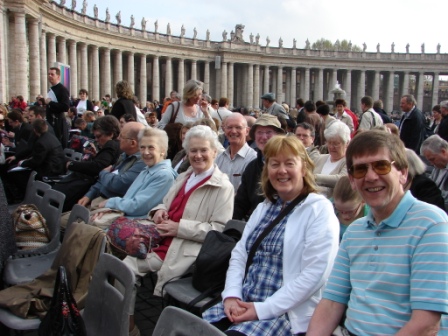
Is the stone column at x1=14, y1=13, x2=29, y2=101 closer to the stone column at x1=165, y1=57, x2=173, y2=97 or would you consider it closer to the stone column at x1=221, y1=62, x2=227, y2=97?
the stone column at x1=165, y1=57, x2=173, y2=97

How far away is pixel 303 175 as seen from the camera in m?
3.55

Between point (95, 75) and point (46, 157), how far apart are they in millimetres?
36876

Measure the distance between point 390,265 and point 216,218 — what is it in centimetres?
245

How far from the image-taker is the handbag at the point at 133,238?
4656mm

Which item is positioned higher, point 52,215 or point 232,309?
point 52,215

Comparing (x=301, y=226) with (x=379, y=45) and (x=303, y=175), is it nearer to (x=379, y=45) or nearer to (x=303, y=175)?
(x=303, y=175)

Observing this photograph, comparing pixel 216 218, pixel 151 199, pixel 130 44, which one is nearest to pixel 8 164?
pixel 151 199

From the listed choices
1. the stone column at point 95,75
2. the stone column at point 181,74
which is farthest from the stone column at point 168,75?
the stone column at point 95,75

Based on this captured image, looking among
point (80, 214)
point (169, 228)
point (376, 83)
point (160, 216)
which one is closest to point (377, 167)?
point (169, 228)

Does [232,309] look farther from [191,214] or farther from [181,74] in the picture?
[181,74]

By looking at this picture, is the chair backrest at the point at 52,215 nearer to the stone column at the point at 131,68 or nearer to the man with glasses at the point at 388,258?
the man with glasses at the point at 388,258

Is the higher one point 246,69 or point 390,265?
point 246,69

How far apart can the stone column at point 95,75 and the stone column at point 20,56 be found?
16.7 metres

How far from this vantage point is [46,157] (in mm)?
8758
